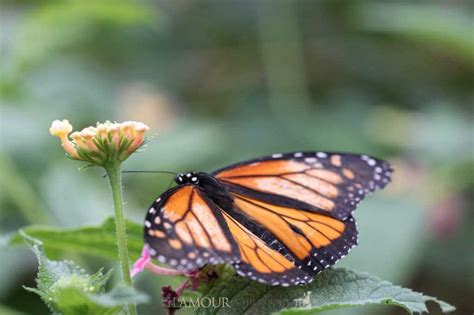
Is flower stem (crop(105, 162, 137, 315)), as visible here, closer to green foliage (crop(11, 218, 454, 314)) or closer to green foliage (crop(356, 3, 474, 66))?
green foliage (crop(11, 218, 454, 314))

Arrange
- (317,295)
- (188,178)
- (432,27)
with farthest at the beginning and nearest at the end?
(432,27) → (188,178) → (317,295)

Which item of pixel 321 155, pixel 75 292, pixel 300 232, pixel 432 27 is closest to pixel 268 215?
pixel 300 232

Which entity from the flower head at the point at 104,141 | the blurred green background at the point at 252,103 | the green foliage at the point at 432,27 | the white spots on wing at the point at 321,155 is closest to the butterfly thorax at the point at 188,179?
the flower head at the point at 104,141

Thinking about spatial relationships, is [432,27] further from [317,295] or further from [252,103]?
[317,295]

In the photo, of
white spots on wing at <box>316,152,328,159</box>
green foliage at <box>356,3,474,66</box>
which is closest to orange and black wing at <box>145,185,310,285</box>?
white spots on wing at <box>316,152,328,159</box>

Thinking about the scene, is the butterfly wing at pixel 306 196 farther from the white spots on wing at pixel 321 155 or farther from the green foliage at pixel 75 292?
the green foliage at pixel 75 292

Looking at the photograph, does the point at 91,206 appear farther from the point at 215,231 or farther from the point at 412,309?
the point at 412,309

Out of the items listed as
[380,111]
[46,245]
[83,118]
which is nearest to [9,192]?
[83,118]
